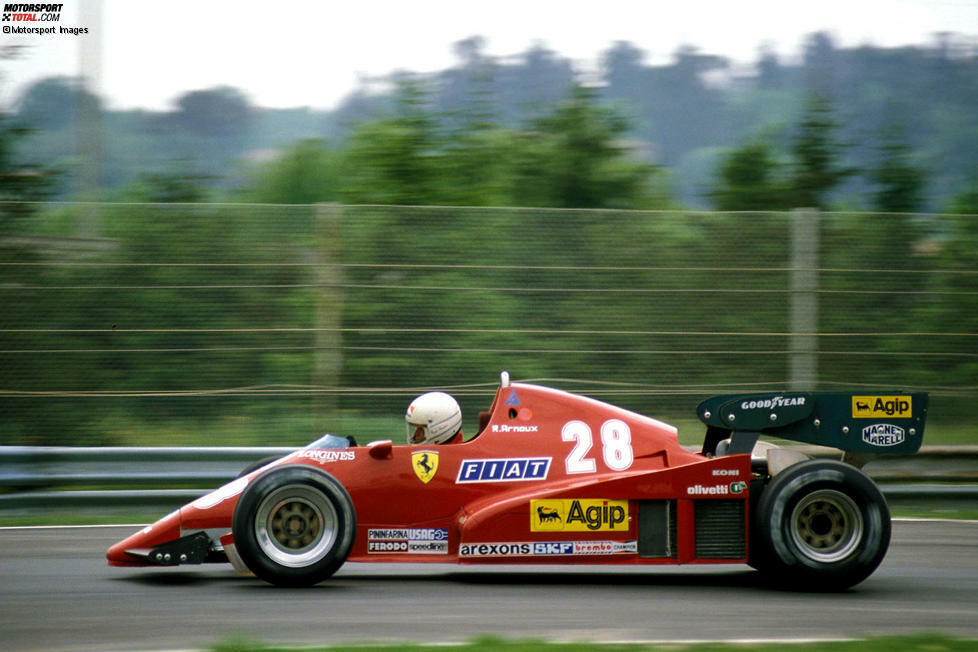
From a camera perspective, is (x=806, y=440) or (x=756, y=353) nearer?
(x=806, y=440)

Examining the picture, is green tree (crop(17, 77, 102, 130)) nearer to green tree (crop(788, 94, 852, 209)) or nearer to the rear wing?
the rear wing

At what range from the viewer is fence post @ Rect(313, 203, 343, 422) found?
1005 cm

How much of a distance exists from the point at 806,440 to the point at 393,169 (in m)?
7.66

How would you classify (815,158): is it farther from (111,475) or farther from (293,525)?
(293,525)

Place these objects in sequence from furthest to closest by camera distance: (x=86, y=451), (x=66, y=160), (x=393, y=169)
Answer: (x=393, y=169) < (x=66, y=160) < (x=86, y=451)

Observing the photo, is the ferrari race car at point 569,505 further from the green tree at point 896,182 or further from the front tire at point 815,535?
the green tree at point 896,182

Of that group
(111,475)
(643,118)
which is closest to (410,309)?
(111,475)

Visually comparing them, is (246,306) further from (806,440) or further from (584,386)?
(806,440)

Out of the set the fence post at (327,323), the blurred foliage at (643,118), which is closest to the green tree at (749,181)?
the blurred foliage at (643,118)

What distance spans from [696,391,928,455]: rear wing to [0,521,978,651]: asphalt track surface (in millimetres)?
835

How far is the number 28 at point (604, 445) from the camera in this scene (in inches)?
259

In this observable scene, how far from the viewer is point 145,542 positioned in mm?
6328

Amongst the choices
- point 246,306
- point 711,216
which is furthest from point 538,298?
point 246,306

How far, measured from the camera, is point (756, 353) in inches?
408
